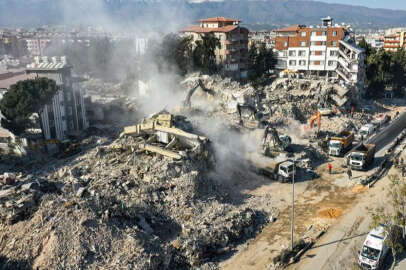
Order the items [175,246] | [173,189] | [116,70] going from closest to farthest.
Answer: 1. [175,246]
2. [173,189]
3. [116,70]

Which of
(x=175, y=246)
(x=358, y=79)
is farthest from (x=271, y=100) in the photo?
(x=175, y=246)

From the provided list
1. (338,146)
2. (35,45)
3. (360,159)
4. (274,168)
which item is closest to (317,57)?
(338,146)

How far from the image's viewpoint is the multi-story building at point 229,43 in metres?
56.1

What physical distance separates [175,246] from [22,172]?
16.3 meters

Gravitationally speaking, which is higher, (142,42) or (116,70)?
(142,42)

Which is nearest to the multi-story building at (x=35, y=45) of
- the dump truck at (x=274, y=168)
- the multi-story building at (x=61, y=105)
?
the multi-story building at (x=61, y=105)

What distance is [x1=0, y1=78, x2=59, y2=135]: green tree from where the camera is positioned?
104 feet

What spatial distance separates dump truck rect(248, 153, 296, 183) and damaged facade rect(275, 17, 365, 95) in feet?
95.2

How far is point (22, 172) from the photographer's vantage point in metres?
28.7

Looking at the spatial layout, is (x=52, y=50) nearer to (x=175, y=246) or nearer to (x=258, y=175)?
(x=258, y=175)

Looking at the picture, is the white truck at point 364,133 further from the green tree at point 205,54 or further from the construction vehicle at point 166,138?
the green tree at point 205,54

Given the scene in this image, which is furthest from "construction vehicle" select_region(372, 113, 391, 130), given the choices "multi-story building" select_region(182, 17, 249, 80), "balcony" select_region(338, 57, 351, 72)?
"multi-story building" select_region(182, 17, 249, 80)

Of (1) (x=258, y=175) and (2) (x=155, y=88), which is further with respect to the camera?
(2) (x=155, y=88)

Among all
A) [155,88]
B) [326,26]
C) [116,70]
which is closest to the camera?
[155,88]
